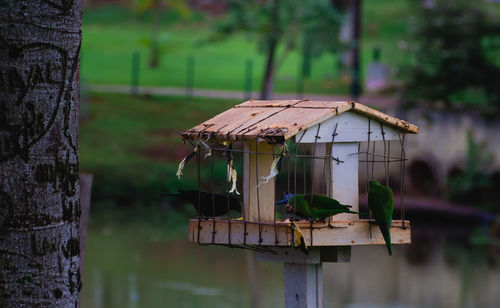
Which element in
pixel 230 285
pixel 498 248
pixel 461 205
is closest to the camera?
pixel 230 285

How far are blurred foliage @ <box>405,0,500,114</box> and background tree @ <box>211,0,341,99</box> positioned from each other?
3026 millimetres

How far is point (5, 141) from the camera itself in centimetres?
335

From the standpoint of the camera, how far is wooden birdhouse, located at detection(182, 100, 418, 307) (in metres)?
4.28

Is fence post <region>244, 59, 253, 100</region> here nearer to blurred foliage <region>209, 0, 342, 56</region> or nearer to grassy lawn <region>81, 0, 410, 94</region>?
grassy lawn <region>81, 0, 410, 94</region>

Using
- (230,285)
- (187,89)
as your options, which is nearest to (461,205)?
(230,285)

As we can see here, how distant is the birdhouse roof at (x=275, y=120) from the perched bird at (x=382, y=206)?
40 centimetres

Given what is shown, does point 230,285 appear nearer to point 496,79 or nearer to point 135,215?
point 135,215

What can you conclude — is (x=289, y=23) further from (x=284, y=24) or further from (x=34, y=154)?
(x=34, y=154)

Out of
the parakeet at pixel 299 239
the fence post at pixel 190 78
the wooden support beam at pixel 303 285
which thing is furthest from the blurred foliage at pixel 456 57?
the parakeet at pixel 299 239

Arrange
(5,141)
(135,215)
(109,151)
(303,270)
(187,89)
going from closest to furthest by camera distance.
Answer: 1. (5,141)
2. (303,270)
3. (135,215)
4. (109,151)
5. (187,89)

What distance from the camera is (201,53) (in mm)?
36312

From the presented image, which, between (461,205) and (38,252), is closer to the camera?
(38,252)

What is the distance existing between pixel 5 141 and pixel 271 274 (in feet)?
34.2

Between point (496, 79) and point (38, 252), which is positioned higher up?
point (496, 79)
